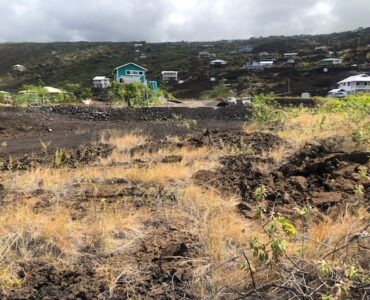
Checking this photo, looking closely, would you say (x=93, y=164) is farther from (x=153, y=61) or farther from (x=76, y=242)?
(x=153, y=61)

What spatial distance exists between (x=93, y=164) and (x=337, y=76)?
230 ft

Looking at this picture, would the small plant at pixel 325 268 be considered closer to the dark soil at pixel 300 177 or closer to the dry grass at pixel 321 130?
Result: the dark soil at pixel 300 177

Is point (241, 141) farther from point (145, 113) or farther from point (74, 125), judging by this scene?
point (145, 113)

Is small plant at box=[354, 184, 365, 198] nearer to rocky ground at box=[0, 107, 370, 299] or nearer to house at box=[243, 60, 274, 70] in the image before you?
rocky ground at box=[0, 107, 370, 299]

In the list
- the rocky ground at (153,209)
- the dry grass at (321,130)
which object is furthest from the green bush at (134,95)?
the rocky ground at (153,209)

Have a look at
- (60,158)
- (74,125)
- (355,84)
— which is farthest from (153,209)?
(355,84)

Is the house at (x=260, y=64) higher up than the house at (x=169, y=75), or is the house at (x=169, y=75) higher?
the house at (x=260, y=64)

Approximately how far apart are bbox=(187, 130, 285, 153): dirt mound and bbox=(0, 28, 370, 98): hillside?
56814 mm

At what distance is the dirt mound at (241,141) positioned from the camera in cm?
1110

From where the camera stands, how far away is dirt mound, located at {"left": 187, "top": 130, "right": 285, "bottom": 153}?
11.1 meters

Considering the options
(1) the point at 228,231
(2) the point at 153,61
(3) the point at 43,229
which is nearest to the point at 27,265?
(3) the point at 43,229

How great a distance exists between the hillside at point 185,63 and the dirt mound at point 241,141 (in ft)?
186

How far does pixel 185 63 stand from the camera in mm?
103688

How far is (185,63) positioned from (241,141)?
308 ft
